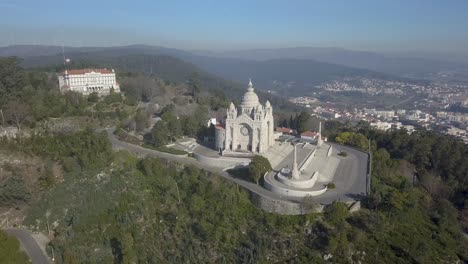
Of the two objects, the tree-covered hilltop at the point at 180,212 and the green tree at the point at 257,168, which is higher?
the green tree at the point at 257,168

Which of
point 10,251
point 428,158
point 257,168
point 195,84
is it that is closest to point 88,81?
point 195,84

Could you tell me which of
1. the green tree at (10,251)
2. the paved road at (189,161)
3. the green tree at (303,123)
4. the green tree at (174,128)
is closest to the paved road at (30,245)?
the green tree at (10,251)

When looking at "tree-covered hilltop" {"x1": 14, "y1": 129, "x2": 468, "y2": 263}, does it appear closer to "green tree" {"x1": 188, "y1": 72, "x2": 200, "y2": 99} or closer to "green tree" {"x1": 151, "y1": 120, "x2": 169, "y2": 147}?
"green tree" {"x1": 151, "y1": 120, "x2": 169, "y2": 147}

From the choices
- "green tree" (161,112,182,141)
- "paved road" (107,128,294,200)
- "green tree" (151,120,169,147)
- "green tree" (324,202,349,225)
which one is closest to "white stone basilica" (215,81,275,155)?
"paved road" (107,128,294,200)

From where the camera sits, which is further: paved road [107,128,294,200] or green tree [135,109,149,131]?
green tree [135,109,149,131]

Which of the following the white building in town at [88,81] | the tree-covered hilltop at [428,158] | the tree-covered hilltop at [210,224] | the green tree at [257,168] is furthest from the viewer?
the white building in town at [88,81]

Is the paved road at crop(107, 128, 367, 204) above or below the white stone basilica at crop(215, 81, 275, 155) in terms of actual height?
below

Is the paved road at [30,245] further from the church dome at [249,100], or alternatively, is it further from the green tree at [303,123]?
the green tree at [303,123]

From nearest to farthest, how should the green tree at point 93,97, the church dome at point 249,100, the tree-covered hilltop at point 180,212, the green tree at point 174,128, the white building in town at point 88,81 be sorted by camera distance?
the tree-covered hilltop at point 180,212 → the church dome at point 249,100 → the green tree at point 174,128 → the green tree at point 93,97 → the white building in town at point 88,81
